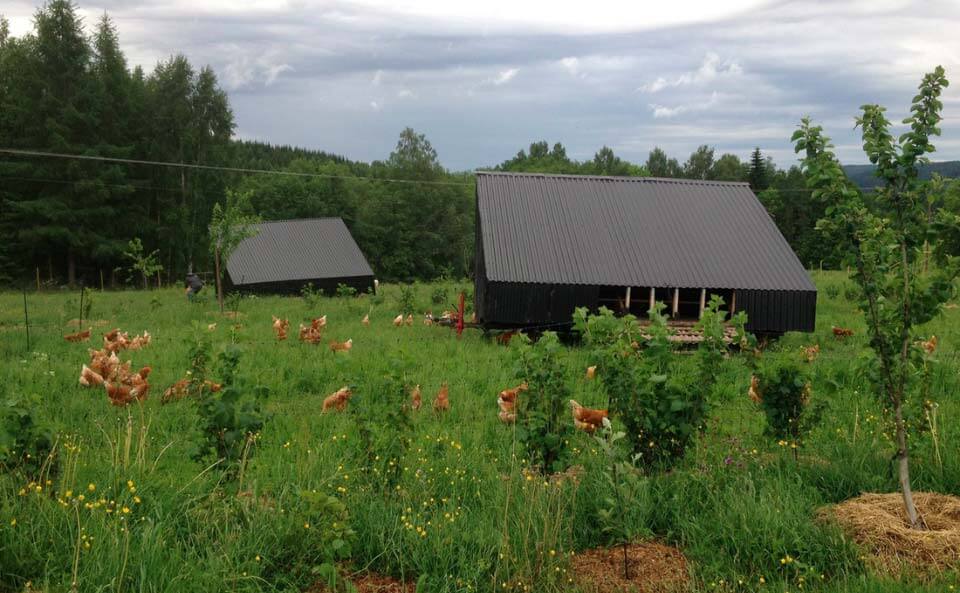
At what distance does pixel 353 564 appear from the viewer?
205 inches

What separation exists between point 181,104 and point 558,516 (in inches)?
1835

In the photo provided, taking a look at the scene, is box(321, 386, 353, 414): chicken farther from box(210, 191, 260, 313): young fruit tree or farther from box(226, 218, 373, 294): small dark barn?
box(226, 218, 373, 294): small dark barn

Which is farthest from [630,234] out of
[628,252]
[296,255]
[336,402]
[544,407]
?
[296,255]

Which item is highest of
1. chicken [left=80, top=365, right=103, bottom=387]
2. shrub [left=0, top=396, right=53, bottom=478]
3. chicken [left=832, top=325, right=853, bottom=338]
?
shrub [left=0, top=396, right=53, bottom=478]

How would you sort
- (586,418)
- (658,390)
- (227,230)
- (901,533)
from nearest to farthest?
(901,533), (658,390), (586,418), (227,230)

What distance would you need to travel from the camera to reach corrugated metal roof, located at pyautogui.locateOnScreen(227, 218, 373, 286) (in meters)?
37.4

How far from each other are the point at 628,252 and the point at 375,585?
1573 centimetres

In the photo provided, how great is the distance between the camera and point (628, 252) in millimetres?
19719

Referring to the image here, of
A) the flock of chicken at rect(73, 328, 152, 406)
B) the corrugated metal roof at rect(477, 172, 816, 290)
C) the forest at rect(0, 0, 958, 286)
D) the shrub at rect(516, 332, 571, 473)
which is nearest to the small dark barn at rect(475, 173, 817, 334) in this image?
the corrugated metal roof at rect(477, 172, 816, 290)

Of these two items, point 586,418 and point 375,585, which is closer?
point 375,585

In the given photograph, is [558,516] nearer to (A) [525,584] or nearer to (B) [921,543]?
(A) [525,584]

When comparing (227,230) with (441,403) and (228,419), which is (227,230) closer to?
(441,403)

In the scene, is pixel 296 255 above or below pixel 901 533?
above

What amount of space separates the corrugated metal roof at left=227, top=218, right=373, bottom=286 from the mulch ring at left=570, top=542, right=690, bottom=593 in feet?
110
